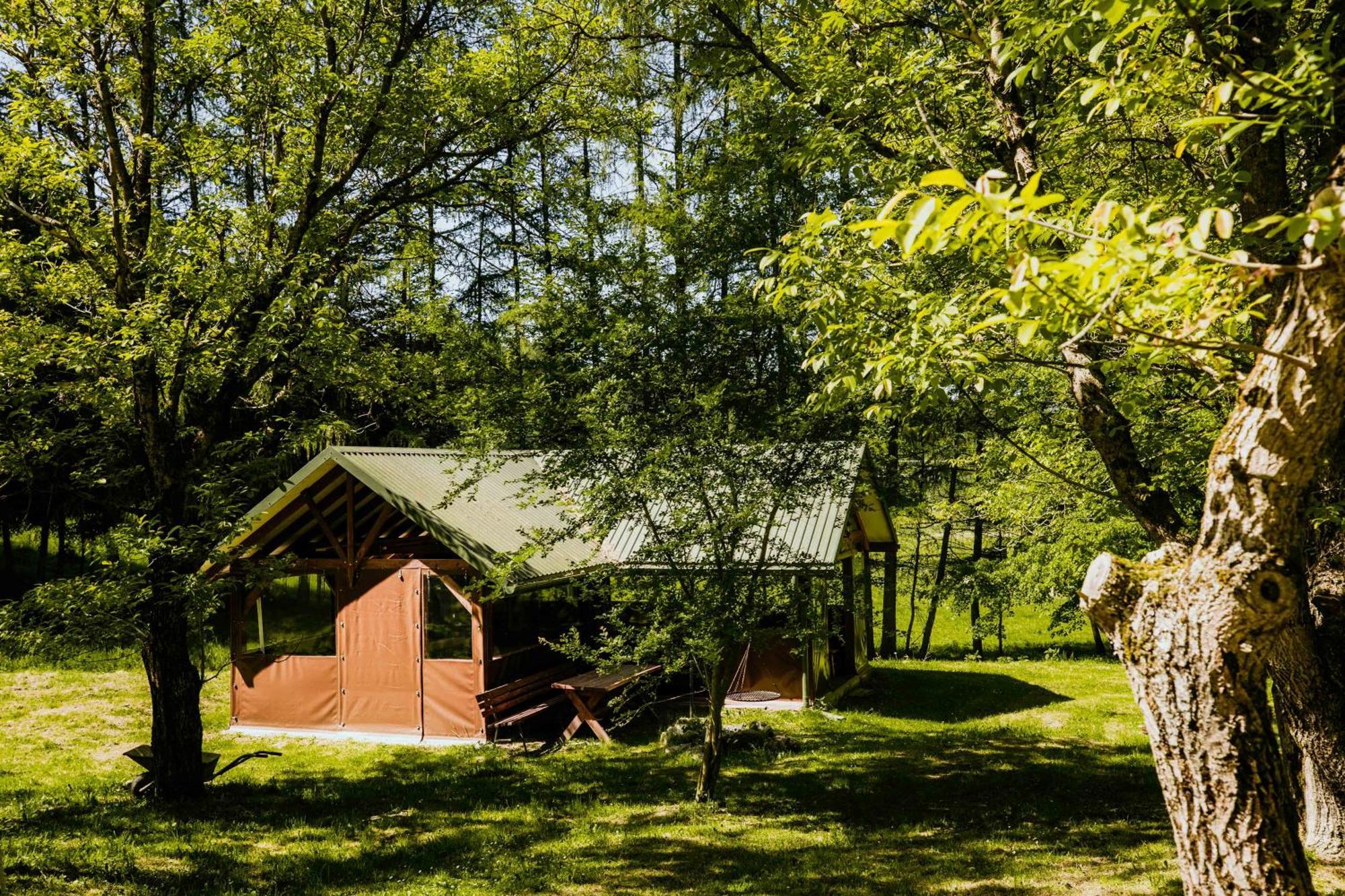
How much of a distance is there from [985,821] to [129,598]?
8.83m

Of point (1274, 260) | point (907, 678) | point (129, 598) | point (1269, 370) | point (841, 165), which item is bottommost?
point (907, 678)

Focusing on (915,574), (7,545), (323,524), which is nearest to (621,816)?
(323,524)

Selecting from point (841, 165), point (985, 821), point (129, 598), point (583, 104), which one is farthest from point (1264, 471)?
point (583, 104)

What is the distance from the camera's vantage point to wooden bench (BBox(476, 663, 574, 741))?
12.8 metres

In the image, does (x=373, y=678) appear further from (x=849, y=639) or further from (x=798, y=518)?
(x=849, y=639)

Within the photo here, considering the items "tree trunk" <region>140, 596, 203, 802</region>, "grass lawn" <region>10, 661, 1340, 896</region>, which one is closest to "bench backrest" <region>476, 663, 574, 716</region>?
"grass lawn" <region>10, 661, 1340, 896</region>

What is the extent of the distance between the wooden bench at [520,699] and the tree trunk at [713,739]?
373 centimetres

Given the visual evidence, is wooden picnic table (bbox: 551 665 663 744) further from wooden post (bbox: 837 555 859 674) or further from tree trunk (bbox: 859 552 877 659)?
wooden post (bbox: 837 555 859 674)

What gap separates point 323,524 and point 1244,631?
1306cm

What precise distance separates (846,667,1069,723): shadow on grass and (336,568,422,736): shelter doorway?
24.4 ft

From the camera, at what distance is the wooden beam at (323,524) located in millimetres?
13789

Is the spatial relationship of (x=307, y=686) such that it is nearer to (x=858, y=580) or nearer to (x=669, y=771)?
(x=669, y=771)

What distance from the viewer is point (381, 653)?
45.1ft

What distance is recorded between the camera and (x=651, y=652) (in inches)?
358
